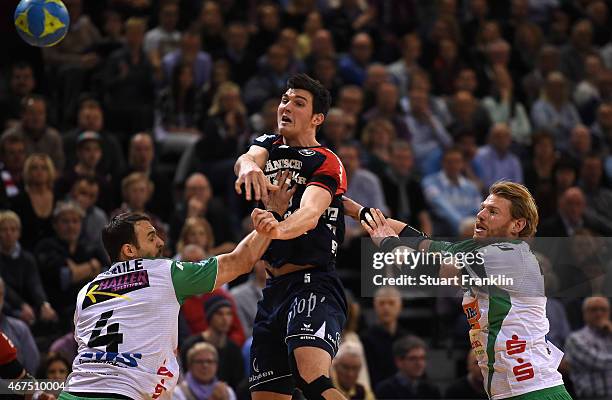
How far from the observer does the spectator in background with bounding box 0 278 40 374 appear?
11.1 meters

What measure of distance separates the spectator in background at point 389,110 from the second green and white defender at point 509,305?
8669 mm

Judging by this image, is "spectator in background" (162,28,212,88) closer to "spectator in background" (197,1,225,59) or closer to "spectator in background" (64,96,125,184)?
"spectator in background" (197,1,225,59)

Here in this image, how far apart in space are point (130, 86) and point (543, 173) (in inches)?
248

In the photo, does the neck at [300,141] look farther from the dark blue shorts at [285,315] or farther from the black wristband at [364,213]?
the dark blue shorts at [285,315]

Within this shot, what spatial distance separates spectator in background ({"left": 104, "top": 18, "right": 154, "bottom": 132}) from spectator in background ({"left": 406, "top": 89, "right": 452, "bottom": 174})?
4031 mm

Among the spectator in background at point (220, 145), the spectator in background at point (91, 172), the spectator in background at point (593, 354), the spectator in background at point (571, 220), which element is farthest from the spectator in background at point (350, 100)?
the spectator in background at point (593, 354)

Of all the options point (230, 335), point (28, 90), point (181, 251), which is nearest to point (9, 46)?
point (28, 90)

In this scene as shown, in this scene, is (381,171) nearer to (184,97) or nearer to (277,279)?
(184,97)

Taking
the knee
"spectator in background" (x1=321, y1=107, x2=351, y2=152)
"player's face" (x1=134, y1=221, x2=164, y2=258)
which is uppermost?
"spectator in background" (x1=321, y1=107, x2=351, y2=152)

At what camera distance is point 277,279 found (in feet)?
26.8

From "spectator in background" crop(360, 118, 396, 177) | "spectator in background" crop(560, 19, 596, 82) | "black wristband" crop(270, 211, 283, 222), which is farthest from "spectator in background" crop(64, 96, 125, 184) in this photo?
"spectator in background" crop(560, 19, 596, 82)

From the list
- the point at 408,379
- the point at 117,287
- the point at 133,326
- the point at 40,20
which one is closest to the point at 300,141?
the point at 117,287

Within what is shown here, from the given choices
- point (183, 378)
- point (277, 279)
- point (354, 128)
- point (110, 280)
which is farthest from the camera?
point (354, 128)

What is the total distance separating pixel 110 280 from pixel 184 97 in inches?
341
